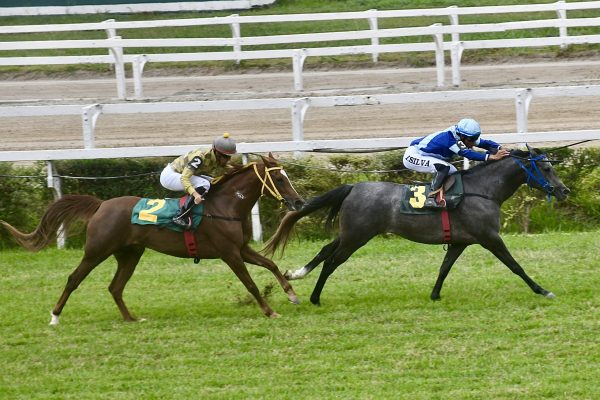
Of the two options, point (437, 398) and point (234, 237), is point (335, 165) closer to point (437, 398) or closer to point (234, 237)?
point (234, 237)

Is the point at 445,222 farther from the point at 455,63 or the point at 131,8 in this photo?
the point at 131,8

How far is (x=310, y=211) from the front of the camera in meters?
11.1

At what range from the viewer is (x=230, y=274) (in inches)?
491

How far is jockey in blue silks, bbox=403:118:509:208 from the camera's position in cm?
1071

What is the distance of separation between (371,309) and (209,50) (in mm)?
13610

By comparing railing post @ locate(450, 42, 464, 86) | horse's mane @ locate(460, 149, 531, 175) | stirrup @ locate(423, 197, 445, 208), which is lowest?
stirrup @ locate(423, 197, 445, 208)

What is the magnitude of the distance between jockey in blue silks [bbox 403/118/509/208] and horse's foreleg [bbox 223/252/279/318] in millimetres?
1743

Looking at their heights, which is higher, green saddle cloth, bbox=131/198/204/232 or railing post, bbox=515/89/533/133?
railing post, bbox=515/89/533/133

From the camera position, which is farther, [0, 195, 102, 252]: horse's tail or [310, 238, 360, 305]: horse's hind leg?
[310, 238, 360, 305]: horse's hind leg

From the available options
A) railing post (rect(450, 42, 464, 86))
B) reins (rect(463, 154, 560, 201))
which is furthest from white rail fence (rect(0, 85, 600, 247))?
railing post (rect(450, 42, 464, 86))

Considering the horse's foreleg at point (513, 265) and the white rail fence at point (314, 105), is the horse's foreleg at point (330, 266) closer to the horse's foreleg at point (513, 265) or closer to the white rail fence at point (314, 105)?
the horse's foreleg at point (513, 265)

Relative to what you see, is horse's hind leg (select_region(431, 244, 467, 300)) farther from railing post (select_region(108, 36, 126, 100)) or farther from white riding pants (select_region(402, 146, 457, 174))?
railing post (select_region(108, 36, 126, 100))

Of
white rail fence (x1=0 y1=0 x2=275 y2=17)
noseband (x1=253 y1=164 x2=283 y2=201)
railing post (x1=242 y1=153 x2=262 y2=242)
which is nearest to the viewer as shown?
noseband (x1=253 y1=164 x2=283 y2=201)

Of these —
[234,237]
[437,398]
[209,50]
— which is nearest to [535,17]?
[209,50]
